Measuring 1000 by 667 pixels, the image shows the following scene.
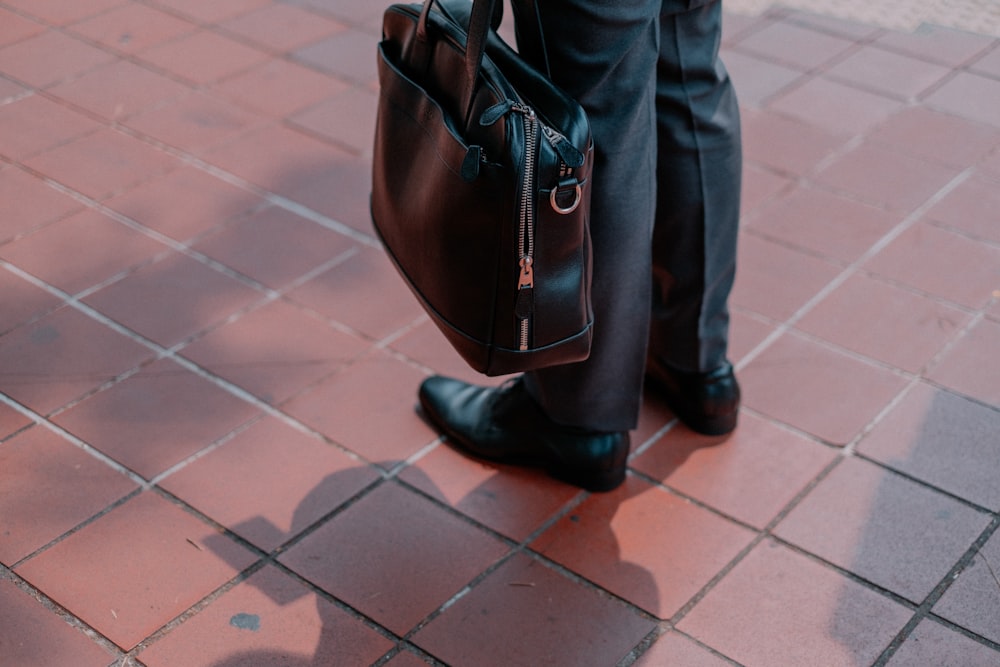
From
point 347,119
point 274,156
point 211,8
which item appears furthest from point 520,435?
point 211,8

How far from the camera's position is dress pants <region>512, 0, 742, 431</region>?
67.1 inches

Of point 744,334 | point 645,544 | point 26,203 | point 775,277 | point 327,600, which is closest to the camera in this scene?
point 327,600

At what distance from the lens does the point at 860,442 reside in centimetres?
229

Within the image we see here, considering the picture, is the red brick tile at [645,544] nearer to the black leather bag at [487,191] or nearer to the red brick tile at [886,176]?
the black leather bag at [487,191]

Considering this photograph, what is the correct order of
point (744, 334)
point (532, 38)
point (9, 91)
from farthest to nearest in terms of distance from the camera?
point (9, 91) < point (744, 334) < point (532, 38)

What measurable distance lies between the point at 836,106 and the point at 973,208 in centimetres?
60

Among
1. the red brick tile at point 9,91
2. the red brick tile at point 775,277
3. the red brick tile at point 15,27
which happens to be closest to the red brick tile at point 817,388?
the red brick tile at point 775,277

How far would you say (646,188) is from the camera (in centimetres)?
190

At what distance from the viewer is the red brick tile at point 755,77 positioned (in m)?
3.47

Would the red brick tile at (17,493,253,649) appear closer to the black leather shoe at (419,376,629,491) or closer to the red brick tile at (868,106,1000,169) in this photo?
the black leather shoe at (419,376,629,491)

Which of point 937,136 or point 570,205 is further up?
point 570,205

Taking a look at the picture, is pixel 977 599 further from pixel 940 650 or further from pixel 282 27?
pixel 282 27

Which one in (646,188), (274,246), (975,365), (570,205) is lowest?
(975,365)

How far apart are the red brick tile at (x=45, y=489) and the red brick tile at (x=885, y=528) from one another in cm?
121
